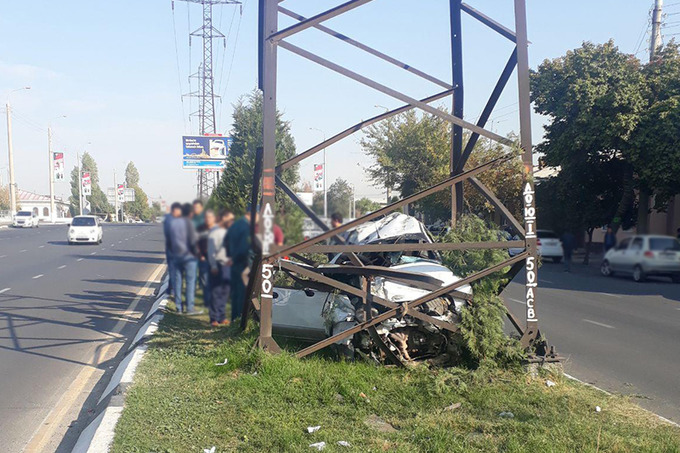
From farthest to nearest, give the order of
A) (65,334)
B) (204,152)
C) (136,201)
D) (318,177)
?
(65,334), (318,177), (204,152), (136,201)

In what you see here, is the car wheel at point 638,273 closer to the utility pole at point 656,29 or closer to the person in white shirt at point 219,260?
the utility pole at point 656,29

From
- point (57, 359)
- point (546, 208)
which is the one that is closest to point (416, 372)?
point (546, 208)

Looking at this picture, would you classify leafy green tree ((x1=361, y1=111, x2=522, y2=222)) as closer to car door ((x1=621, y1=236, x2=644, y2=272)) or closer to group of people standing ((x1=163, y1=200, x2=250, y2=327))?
car door ((x1=621, y1=236, x2=644, y2=272))

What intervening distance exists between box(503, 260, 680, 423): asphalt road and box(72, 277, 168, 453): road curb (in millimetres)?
3585

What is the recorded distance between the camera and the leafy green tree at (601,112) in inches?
118

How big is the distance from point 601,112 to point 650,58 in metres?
0.33

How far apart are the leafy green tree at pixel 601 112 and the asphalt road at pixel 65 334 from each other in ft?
7.31

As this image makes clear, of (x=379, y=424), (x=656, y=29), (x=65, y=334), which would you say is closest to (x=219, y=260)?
(x=656, y=29)

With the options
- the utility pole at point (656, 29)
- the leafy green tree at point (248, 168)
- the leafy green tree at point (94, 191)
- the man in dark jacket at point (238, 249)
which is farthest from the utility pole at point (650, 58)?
the leafy green tree at point (94, 191)

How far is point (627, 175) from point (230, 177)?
2.02 meters

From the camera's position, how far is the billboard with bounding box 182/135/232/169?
1.84 metres

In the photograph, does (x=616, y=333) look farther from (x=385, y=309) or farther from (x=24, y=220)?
(x=24, y=220)

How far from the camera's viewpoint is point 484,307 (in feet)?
20.2

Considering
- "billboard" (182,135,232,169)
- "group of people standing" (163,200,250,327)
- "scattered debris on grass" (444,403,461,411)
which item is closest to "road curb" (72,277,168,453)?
"billboard" (182,135,232,169)
